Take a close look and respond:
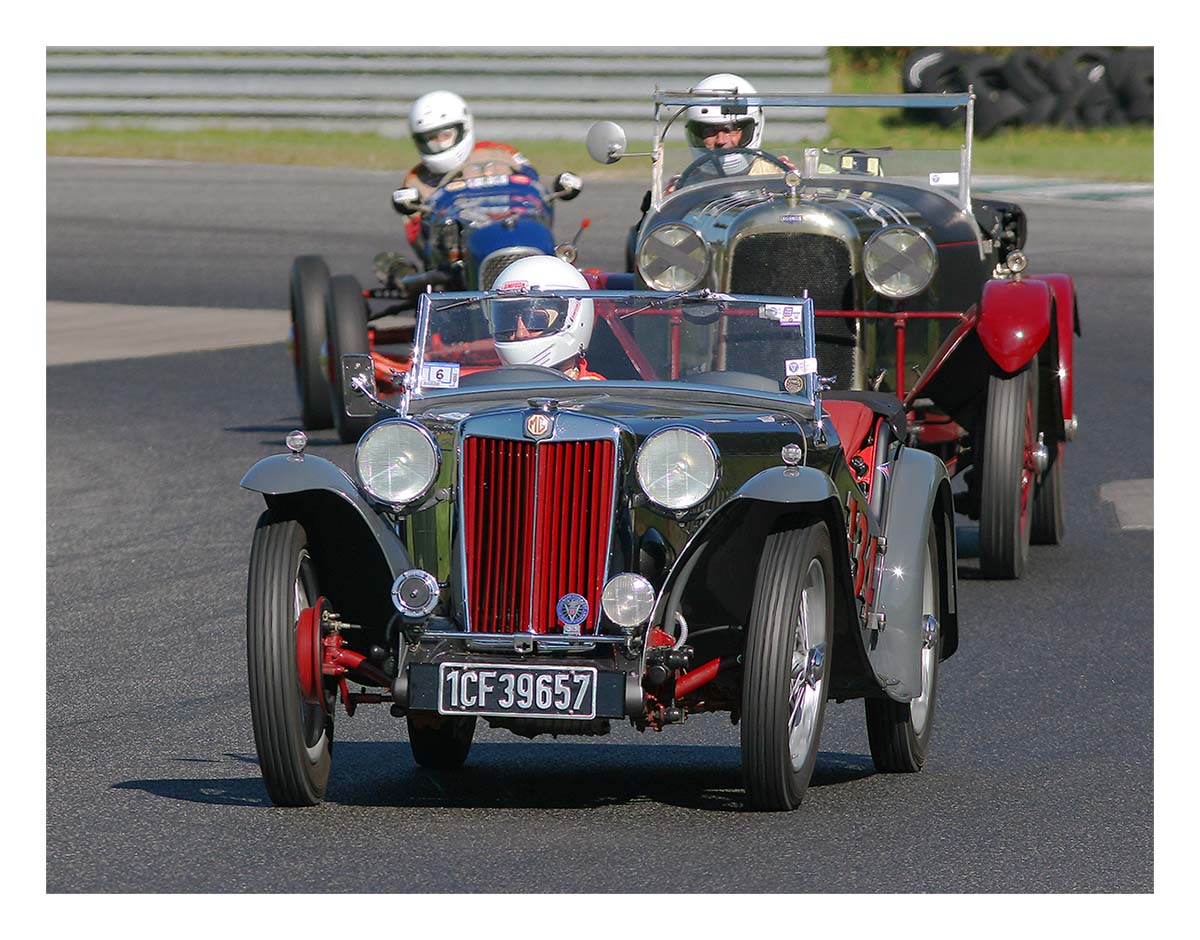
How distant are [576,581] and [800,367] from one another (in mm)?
1234

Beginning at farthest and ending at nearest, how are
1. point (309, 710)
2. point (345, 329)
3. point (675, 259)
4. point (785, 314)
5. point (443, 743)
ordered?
point (345, 329), point (675, 259), point (785, 314), point (443, 743), point (309, 710)

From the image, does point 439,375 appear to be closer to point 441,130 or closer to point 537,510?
point 537,510

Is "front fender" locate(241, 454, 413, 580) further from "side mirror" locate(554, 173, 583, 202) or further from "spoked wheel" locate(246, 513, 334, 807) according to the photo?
"side mirror" locate(554, 173, 583, 202)

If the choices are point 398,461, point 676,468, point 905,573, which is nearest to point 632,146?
point 905,573

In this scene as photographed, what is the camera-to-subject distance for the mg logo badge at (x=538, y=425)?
5.96 m

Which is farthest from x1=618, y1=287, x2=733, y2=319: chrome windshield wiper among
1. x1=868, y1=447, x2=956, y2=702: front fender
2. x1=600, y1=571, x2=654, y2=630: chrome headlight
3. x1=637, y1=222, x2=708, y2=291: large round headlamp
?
x1=637, y1=222, x2=708, y2=291: large round headlamp

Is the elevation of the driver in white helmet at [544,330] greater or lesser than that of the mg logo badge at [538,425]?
greater

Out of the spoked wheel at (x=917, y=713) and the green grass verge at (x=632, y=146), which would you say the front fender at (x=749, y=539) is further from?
the green grass verge at (x=632, y=146)

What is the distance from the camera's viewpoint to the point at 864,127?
22438 mm

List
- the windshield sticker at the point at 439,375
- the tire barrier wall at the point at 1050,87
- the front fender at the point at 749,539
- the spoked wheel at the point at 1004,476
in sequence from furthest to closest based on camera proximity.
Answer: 1. the tire barrier wall at the point at 1050,87
2. the spoked wheel at the point at 1004,476
3. the windshield sticker at the point at 439,375
4. the front fender at the point at 749,539

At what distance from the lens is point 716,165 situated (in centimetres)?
1152

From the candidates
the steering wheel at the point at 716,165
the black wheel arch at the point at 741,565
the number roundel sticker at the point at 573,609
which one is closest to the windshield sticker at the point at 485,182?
the steering wheel at the point at 716,165

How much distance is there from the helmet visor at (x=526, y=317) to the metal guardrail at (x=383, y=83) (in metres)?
21.6

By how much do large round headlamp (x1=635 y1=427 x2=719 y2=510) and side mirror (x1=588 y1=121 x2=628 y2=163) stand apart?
15.6ft
